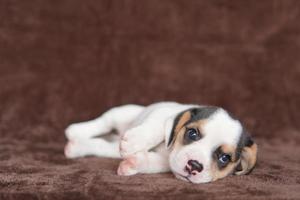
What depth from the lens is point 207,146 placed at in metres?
2.32

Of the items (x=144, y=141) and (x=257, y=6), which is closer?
(x=144, y=141)

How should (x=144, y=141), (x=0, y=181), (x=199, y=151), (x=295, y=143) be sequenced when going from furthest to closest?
(x=295, y=143) < (x=144, y=141) < (x=199, y=151) < (x=0, y=181)

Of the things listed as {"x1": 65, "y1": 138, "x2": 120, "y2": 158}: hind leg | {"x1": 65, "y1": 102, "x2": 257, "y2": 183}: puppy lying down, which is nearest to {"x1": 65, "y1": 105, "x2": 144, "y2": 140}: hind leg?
{"x1": 65, "y1": 138, "x2": 120, "y2": 158}: hind leg

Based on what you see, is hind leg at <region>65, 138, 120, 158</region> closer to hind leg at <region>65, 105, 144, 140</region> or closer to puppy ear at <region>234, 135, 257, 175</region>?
hind leg at <region>65, 105, 144, 140</region>

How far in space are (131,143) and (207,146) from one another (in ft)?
1.01

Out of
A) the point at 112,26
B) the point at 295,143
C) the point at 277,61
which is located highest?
the point at 112,26

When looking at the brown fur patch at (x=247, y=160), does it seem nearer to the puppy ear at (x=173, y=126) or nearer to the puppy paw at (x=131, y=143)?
the puppy ear at (x=173, y=126)

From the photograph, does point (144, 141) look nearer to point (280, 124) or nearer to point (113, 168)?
point (113, 168)

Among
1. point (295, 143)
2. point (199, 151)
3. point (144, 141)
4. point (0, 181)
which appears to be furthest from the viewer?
point (295, 143)

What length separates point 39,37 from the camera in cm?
333

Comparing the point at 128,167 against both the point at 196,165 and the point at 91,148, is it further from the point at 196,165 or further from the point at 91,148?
the point at 91,148

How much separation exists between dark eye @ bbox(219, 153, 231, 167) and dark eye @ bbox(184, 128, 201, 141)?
12 cm

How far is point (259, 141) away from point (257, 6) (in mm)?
765

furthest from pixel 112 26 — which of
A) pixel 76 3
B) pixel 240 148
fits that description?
pixel 240 148
